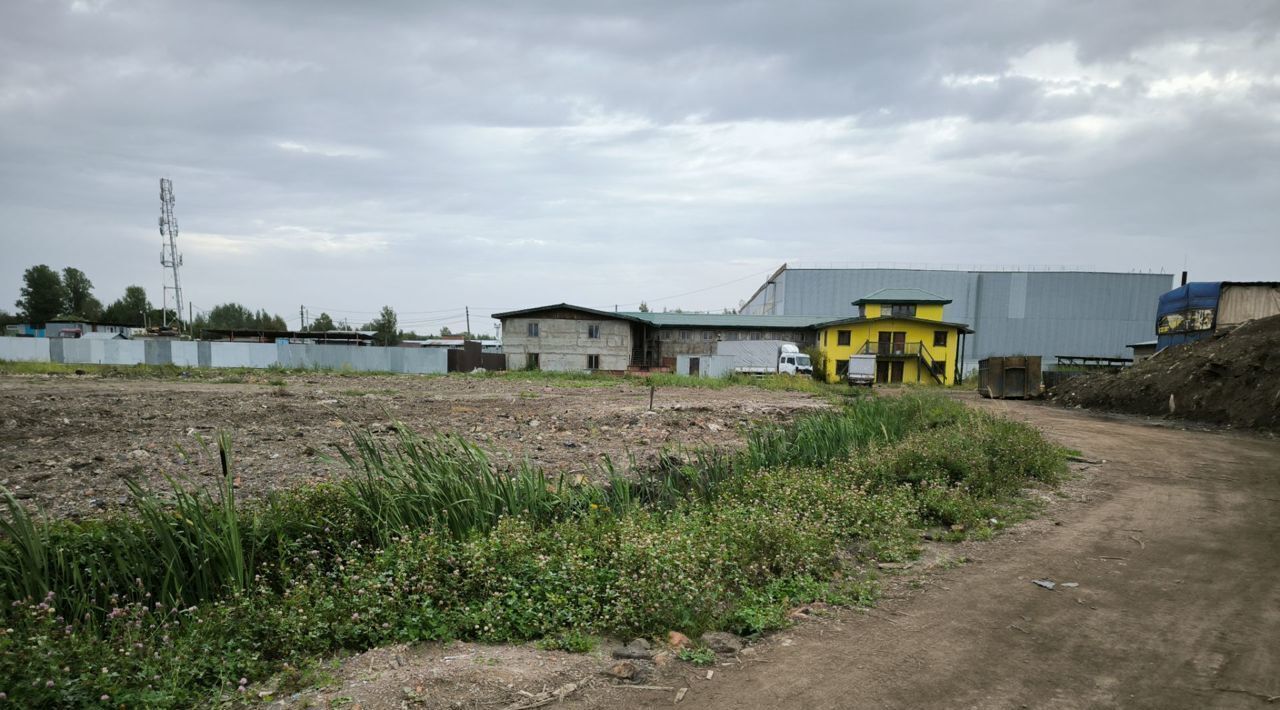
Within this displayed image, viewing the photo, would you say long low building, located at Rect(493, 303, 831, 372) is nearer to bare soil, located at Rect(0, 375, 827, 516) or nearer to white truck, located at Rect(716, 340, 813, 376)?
white truck, located at Rect(716, 340, 813, 376)

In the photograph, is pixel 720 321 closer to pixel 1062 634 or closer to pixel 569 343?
pixel 569 343

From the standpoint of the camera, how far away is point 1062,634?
4.01 m

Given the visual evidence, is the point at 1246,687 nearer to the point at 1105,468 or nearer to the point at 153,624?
the point at 153,624

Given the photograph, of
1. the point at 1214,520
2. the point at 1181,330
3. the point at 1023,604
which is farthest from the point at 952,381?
the point at 1023,604

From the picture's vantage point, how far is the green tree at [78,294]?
90.2 metres

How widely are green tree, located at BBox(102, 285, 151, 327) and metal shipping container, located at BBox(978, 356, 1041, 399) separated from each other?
9550 centimetres

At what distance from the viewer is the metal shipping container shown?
79.2ft

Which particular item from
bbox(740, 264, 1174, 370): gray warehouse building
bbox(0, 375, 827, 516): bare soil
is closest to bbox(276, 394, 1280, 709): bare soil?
bbox(0, 375, 827, 516): bare soil

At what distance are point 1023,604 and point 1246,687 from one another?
50.1 inches

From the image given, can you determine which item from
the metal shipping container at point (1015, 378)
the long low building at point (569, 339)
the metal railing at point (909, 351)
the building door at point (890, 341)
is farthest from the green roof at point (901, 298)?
the metal shipping container at point (1015, 378)

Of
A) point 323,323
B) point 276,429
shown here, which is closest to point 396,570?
point 276,429

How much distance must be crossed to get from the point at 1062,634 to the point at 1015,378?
23.6 metres

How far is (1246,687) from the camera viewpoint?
3316mm

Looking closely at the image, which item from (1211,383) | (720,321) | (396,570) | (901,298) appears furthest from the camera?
(720,321)
